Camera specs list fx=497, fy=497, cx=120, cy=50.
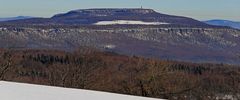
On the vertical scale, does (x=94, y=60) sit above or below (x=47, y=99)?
below

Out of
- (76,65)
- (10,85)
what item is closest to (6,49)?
(76,65)

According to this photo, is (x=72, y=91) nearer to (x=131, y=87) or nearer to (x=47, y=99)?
(x=47, y=99)

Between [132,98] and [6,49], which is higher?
[132,98]

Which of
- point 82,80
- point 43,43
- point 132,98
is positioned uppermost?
point 132,98

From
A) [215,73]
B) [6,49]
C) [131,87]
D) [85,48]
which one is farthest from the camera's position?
[215,73]

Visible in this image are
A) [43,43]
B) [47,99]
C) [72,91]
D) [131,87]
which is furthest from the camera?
[43,43]

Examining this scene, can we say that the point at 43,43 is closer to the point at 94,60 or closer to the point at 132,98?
the point at 94,60

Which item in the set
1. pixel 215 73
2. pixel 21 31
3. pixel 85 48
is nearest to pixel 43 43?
pixel 21 31

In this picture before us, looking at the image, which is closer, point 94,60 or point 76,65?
point 76,65

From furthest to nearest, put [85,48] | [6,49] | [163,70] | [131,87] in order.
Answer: [85,48] → [6,49] → [163,70] → [131,87]
